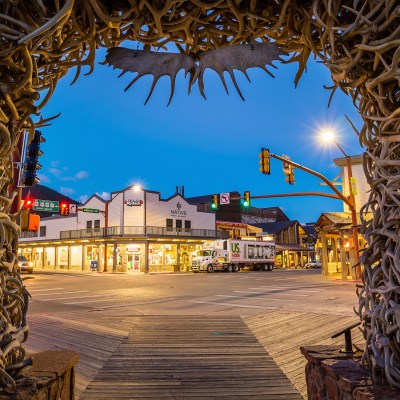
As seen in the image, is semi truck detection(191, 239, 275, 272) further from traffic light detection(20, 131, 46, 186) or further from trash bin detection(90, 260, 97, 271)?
traffic light detection(20, 131, 46, 186)

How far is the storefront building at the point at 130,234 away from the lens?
41.2 meters

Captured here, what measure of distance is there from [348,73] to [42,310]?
10978mm

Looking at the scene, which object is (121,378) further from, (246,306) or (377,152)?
(246,306)

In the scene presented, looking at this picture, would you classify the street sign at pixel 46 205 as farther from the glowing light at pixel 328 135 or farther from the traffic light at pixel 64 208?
the glowing light at pixel 328 135

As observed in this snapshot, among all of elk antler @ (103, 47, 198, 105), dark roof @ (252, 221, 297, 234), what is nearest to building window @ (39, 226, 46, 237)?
dark roof @ (252, 221, 297, 234)

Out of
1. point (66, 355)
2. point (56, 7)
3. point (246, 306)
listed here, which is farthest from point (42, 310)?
point (56, 7)

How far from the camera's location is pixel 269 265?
144 ft

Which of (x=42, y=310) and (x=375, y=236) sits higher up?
(x=375, y=236)

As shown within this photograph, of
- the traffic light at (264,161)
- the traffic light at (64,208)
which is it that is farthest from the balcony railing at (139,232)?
the traffic light at (264,161)

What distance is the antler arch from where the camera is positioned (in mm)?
1970

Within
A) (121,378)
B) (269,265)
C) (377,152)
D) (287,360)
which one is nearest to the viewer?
(377,152)

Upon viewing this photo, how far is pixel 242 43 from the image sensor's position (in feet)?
8.23

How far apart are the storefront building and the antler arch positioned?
38.8m

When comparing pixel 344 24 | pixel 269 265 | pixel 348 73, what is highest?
pixel 344 24
